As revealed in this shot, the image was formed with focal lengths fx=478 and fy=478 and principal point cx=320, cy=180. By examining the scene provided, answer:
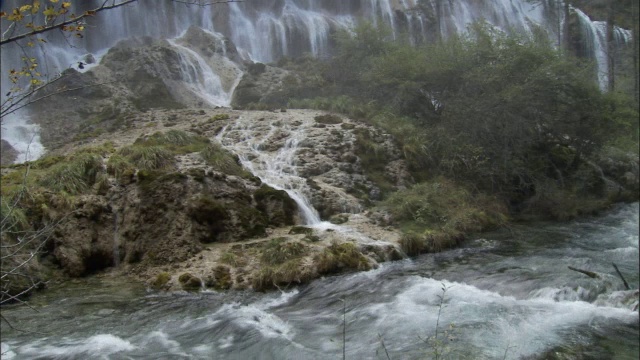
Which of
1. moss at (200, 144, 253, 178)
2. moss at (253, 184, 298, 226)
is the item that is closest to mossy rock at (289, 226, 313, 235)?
moss at (253, 184, 298, 226)

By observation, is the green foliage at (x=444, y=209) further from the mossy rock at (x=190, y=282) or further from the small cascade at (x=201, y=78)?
the small cascade at (x=201, y=78)

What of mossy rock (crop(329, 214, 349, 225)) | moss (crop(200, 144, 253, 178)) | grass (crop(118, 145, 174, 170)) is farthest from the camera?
moss (crop(200, 144, 253, 178))

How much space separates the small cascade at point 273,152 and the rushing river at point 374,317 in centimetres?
381

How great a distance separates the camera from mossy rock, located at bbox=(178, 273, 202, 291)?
317 inches

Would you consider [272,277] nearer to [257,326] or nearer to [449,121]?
[257,326]

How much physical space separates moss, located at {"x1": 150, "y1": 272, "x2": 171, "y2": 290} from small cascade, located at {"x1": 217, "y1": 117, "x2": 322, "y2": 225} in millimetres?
3758

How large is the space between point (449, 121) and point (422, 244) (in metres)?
6.51

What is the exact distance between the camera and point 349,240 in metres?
9.76

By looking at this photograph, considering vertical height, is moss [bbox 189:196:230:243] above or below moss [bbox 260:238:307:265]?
above

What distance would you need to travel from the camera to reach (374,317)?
22.0 ft

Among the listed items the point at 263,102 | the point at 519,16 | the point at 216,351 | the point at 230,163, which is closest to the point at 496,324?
the point at 216,351

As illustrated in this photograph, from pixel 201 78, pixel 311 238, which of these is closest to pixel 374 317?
pixel 311 238

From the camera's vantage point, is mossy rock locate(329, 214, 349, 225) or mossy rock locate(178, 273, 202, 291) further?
mossy rock locate(329, 214, 349, 225)

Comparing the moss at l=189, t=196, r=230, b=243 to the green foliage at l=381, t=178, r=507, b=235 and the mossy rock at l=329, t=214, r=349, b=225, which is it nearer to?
the mossy rock at l=329, t=214, r=349, b=225
